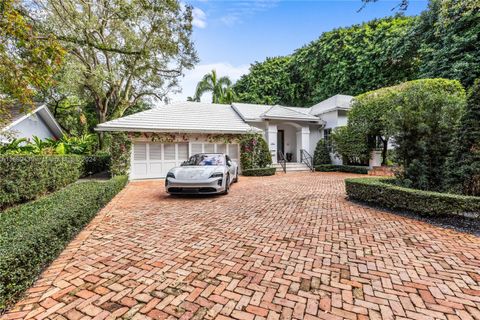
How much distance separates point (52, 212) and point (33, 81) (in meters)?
2.71

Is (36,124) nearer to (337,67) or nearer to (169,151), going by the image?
(169,151)

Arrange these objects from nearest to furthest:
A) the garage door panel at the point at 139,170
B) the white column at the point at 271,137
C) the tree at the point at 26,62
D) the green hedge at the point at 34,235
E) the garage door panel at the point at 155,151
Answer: the green hedge at the point at 34,235, the tree at the point at 26,62, the garage door panel at the point at 139,170, the garage door panel at the point at 155,151, the white column at the point at 271,137

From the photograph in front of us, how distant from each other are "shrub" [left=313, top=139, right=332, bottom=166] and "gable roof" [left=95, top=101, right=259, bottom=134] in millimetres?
5821

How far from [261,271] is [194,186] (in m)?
4.59

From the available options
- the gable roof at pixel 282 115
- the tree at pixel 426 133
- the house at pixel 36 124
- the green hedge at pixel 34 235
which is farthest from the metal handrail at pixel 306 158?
the house at pixel 36 124

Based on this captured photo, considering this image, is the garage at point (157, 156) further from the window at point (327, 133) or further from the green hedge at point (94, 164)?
the window at point (327, 133)

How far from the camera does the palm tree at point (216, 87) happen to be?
24703 millimetres

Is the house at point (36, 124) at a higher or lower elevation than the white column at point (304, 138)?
higher

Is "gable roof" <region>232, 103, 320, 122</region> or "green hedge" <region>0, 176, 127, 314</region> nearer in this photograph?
"green hedge" <region>0, 176, 127, 314</region>

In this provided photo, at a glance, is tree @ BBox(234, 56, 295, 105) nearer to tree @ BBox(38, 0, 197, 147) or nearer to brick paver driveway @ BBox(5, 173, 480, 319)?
tree @ BBox(38, 0, 197, 147)

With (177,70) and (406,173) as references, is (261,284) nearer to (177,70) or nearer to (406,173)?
(406,173)

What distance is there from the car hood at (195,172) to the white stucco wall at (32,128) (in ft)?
35.9

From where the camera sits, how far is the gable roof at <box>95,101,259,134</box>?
464 inches

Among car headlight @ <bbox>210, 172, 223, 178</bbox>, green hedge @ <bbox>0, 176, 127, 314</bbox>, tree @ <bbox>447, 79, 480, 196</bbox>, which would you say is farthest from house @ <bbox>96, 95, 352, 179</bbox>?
tree @ <bbox>447, 79, 480, 196</bbox>
